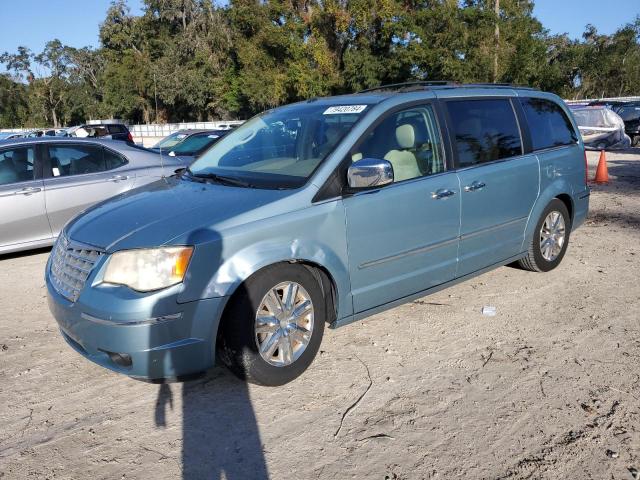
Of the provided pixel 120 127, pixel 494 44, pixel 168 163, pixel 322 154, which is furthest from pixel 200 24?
pixel 322 154

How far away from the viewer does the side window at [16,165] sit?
6.70 meters

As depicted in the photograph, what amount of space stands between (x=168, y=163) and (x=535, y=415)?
6158 millimetres

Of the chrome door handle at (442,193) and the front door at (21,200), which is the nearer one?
the chrome door handle at (442,193)

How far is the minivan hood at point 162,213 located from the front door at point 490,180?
1686mm

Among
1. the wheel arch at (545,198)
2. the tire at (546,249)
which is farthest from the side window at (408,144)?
the tire at (546,249)

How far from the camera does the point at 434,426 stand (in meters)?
3.14

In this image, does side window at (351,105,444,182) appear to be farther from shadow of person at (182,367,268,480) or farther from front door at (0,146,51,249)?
front door at (0,146,51,249)

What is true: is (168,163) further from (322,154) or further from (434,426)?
(434,426)

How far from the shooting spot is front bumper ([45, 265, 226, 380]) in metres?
3.11

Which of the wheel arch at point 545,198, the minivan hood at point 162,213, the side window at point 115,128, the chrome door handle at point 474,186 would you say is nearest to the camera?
the minivan hood at point 162,213

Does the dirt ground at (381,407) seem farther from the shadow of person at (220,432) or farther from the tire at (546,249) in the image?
the tire at (546,249)

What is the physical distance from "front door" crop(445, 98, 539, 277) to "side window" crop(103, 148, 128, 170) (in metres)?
4.65

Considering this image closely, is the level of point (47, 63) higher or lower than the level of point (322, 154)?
higher

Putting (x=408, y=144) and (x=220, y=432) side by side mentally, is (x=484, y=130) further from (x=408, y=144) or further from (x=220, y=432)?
(x=220, y=432)
